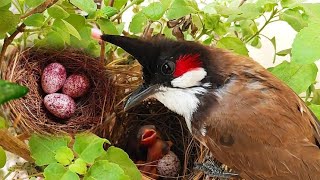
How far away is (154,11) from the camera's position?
0.84m

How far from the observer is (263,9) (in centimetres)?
93

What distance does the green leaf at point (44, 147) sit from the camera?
2.55 ft

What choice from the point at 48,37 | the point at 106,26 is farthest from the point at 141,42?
the point at 48,37

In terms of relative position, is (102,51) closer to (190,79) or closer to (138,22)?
(138,22)

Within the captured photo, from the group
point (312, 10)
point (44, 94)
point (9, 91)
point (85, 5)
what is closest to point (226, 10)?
point (312, 10)

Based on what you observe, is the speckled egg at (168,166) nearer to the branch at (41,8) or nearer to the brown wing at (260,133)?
the brown wing at (260,133)

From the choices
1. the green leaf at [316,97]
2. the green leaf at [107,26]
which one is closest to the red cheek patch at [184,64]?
the green leaf at [107,26]

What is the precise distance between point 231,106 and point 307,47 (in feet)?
0.50

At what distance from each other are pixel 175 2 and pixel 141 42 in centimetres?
11

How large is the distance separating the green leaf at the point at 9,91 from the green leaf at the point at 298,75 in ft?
1.83

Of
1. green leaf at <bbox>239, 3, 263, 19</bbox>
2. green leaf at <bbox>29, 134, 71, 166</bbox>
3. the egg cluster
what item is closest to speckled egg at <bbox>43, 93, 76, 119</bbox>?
the egg cluster

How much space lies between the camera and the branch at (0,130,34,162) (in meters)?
0.78

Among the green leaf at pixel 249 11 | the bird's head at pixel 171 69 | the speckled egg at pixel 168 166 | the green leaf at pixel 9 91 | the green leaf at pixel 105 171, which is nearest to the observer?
the green leaf at pixel 9 91

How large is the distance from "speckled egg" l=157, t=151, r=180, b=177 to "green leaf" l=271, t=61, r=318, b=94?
0.27m
